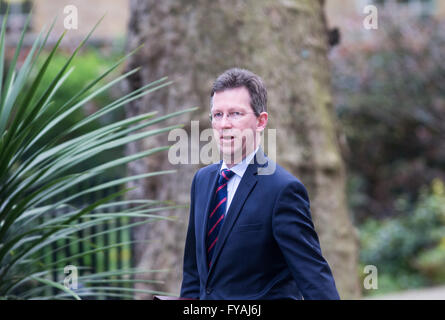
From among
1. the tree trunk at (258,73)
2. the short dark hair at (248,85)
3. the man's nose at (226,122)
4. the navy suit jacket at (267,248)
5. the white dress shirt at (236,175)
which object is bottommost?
the navy suit jacket at (267,248)

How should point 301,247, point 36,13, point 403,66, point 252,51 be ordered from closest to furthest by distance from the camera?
point 301,247 < point 252,51 < point 403,66 < point 36,13

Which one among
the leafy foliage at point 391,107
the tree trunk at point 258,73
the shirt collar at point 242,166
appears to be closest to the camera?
the shirt collar at point 242,166

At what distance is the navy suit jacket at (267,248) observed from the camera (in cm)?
168

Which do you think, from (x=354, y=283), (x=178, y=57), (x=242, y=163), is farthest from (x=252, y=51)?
(x=242, y=163)

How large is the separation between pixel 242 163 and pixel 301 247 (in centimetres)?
32

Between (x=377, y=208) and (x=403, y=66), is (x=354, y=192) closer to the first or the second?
(x=377, y=208)

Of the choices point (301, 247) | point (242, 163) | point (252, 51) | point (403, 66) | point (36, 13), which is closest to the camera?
point (301, 247)

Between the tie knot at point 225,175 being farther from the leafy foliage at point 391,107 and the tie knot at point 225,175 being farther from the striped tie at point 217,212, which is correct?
the leafy foliage at point 391,107

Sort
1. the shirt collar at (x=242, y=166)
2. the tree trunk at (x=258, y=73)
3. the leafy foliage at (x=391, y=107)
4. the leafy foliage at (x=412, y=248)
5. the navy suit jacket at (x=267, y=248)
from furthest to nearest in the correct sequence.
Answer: the leafy foliage at (x=391, y=107) < the leafy foliage at (x=412, y=248) < the tree trunk at (x=258, y=73) < the shirt collar at (x=242, y=166) < the navy suit jacket at (x=267, y=248)

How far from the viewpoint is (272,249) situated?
1730 mm

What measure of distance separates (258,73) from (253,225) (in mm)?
2554

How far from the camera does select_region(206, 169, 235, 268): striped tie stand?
1.81 meters

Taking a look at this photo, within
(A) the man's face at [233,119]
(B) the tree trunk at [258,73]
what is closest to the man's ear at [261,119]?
(A) the man's face at [233,119]

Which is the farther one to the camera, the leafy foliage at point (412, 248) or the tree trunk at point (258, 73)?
the leafy foliage at point (412, 248)
